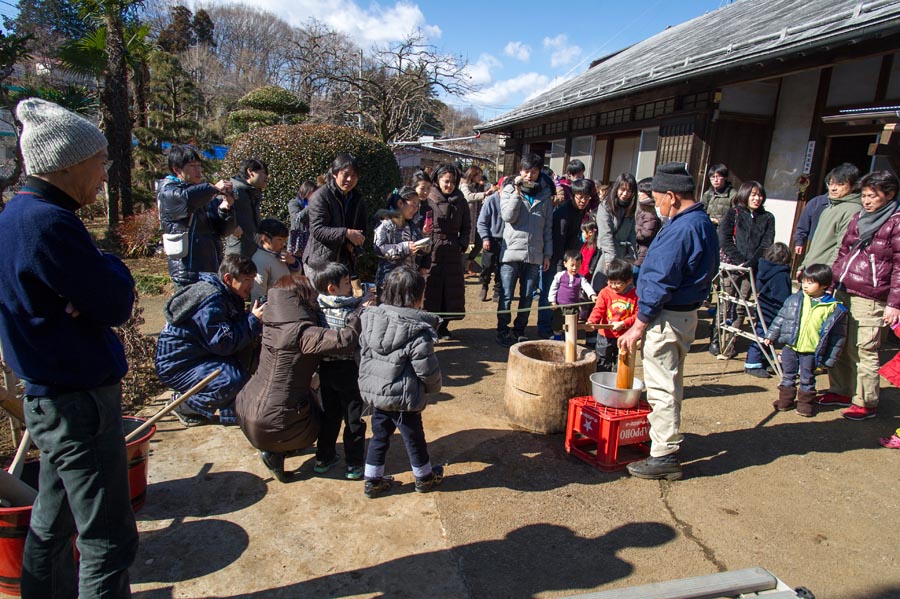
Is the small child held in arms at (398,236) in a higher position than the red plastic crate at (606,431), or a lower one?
higher

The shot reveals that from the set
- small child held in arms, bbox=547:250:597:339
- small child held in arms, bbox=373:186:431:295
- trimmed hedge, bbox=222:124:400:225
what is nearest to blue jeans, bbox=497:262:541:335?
small child held in arms, bbox=547:250:597:339

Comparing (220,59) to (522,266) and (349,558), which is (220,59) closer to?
(522,266)

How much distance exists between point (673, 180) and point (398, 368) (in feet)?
6.90

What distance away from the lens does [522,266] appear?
20.3 ft

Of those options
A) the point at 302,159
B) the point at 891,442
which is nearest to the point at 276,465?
the point at 891,442

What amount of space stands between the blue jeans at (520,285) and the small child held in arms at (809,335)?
8.15 feet

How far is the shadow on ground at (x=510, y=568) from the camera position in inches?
99.6

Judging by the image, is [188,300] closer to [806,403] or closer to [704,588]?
[704,588]

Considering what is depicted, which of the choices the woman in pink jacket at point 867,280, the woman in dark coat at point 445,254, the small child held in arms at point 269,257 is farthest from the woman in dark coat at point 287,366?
the woman in pink jacket at point 867,280

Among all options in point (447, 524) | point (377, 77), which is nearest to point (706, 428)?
point (447, 524)

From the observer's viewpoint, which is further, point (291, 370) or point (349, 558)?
point (291, 370)

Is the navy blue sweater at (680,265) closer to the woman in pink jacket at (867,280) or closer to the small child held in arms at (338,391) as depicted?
the small child held in arms at (338,391)

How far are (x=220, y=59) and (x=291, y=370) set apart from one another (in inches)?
1784

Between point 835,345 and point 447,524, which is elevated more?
point 835,345
